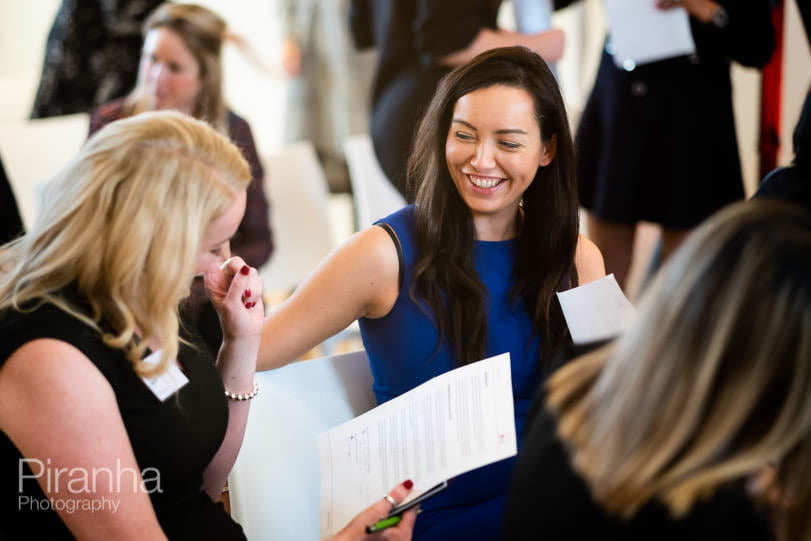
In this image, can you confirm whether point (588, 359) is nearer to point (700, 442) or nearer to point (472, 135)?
point (700, 442)

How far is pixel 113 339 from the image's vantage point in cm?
127

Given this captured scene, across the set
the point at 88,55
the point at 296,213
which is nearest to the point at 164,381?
the point at 296,213

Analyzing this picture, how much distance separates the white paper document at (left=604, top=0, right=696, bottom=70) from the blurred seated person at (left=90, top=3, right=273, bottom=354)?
121 cm

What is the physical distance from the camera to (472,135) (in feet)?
5.84

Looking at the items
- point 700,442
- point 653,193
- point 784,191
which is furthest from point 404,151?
point 700,442

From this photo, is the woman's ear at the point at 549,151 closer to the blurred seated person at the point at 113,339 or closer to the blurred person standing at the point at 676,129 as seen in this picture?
the blurred seated person at the point at 113,339

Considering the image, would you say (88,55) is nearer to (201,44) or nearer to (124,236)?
(201,44)

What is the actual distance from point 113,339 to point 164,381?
0.11 m

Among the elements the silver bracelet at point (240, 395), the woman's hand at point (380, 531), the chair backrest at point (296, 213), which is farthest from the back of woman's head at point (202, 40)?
the woman's hand at point (380, 531)

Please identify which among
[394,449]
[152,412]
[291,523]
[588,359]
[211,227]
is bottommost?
[291,523]

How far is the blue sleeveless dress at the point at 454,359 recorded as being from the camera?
1679 millimetres

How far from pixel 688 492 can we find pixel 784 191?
42.2 inches

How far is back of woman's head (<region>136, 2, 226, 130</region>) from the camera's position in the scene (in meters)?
2.96

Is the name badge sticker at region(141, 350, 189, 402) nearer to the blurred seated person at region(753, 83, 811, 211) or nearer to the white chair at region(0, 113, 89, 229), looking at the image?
the blurred seated person at region(753, 83, 811, 211)
